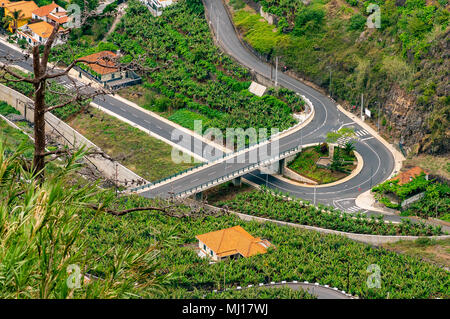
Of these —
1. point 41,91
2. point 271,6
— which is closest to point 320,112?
point 271,6

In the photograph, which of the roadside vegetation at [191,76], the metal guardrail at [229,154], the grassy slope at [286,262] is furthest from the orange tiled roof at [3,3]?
the grassy slope at [286,262]

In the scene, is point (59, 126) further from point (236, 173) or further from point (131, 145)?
point (236, 173)

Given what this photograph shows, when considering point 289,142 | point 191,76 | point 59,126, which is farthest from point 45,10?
point 289,142

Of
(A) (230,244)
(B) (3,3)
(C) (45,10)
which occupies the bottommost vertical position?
(A) (230,244)

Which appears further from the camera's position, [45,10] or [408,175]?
[45,10]

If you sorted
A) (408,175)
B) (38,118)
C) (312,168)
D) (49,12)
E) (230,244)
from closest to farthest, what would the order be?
1. (38,118)
2. (230,244)
3. (408,175)
4. (312,168)
5. (49,12)

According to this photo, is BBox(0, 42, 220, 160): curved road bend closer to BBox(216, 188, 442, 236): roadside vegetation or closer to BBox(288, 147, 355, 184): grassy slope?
BBox(288, 147, 355, 184): grassy slope

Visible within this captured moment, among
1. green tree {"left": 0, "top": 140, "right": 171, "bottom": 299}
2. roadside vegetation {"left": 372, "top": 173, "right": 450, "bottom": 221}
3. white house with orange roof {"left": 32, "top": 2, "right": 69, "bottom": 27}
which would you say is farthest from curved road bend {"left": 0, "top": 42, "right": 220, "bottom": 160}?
green tree {"left": 0, "top": 140, "right": 171, "bottom": 299}

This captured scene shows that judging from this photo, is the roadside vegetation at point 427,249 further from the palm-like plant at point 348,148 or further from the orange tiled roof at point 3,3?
the orange tiled roof at point 3,3
